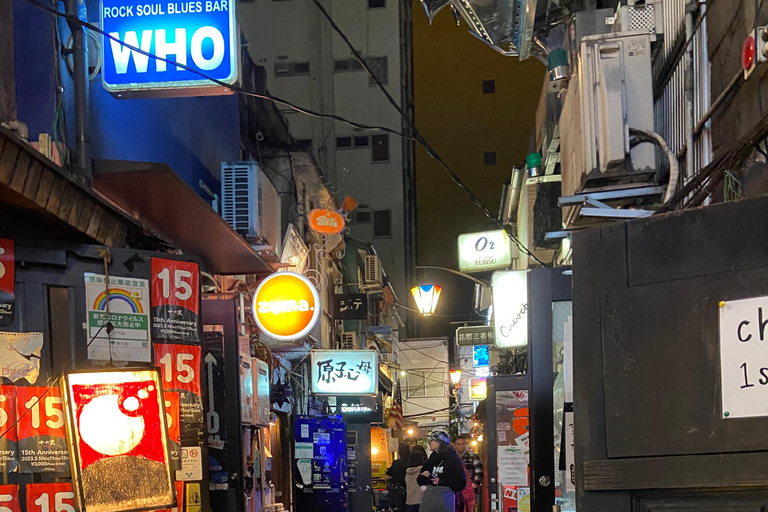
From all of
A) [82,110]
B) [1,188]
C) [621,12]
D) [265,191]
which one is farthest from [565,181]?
[265,191]

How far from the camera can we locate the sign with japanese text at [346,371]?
2264 cm

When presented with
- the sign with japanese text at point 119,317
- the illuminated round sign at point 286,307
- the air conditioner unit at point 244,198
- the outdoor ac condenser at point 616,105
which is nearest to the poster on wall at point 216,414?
the sign with japanese text at point 119,317

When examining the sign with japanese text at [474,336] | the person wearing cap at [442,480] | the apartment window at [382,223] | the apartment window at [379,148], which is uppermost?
the apartment window at [379,148]

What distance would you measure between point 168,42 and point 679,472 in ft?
23.2

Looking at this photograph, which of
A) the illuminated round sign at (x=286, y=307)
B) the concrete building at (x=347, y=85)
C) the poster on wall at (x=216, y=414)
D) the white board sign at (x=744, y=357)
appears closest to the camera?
the white board sign at (x=744, y=357)

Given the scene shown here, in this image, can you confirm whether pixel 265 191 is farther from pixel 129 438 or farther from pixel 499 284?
pixel 129 438

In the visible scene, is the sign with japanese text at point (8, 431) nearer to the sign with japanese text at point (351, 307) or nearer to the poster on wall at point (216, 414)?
the poster on wall at point (216, 414)

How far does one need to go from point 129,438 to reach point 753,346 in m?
4.44

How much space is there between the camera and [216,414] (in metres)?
9.95

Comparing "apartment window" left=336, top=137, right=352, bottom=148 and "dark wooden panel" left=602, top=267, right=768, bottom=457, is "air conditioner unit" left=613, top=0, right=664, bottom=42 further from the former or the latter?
"apartment window" left=336, top=137, right=352, bottom=148

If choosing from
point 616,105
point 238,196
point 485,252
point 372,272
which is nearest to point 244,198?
point 238,196

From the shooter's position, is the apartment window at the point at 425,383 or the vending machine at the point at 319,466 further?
the apartment window at the point at 425,383

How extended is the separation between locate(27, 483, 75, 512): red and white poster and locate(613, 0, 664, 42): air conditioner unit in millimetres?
6001

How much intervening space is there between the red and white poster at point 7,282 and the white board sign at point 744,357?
4683mm
